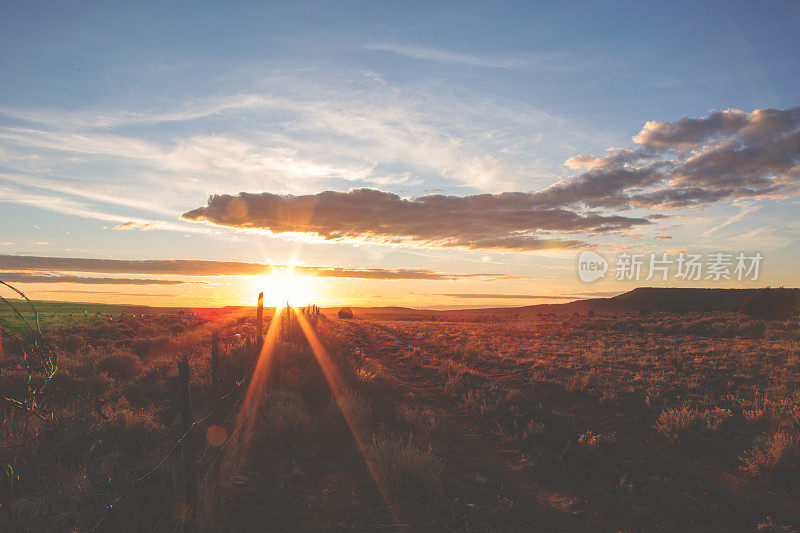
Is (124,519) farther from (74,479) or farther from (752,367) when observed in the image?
(752,367)

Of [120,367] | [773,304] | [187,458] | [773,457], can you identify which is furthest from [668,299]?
[187,458]

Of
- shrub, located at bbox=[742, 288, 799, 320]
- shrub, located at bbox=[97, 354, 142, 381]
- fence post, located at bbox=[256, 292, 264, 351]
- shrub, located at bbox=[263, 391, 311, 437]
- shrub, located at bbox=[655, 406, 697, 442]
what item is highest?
shrub, located at bbox=[742, 288, 799, 320]

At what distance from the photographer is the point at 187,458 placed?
18.7 feet

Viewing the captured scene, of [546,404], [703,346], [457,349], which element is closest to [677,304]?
[703,346]

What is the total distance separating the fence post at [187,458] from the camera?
5508 mm

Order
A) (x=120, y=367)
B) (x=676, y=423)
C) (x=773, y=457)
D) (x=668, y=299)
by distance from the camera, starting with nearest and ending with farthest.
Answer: (x=773, y=457) < (x=676, y=423) < (x=120, y=367) < (x=668, y=299)

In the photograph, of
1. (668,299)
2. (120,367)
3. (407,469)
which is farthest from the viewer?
A: (668,299)

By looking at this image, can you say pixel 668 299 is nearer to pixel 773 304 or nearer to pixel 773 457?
pixel 773 304

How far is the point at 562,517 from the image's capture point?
665cm

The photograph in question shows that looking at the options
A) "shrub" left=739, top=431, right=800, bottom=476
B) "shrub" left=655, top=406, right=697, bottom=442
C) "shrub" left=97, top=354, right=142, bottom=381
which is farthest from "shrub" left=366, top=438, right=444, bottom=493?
"shrub" left=97, top=354, right=142, bottom=381

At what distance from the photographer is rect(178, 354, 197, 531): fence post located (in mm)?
5508

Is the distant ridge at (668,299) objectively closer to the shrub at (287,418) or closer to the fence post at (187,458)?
the shrub at (287,418)

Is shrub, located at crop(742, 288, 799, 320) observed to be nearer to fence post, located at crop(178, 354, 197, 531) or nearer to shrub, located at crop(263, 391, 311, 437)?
shrub, located at crop(263, 391, 311, 437)

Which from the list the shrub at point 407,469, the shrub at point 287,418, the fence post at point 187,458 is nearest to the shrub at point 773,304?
the shrub at point 407,469
